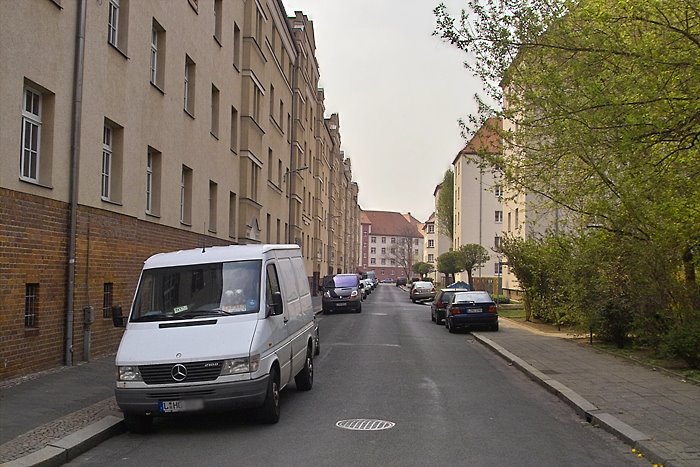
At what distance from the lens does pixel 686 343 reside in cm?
1266

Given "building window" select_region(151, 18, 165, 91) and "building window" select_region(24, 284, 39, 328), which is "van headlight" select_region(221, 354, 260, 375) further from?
"building window" select_region(151, 18, 165, 91)

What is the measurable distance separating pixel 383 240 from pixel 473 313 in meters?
147

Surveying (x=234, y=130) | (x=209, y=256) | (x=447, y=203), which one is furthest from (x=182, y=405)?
(x=447, y=203)

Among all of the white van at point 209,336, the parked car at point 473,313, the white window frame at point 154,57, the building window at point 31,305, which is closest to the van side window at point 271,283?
the white van at point 209,336

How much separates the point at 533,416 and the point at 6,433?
6.23 metres

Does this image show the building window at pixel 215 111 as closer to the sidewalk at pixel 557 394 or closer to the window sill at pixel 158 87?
the window sill at pixel 158 87

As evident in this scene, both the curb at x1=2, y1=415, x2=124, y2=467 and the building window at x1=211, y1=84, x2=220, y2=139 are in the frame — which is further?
the building window at x1=211, y1=84, x2=220, y2=139

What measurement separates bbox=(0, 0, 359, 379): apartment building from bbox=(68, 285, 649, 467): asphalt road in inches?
162

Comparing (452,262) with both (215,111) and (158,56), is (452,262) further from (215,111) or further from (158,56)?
(158,56)

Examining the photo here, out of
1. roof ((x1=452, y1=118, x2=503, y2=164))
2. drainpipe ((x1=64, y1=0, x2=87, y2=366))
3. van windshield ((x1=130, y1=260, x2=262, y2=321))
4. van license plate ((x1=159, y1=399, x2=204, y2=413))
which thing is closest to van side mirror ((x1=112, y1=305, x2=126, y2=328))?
van windshield ((x1=130, y1=260, x2=262, y2=321))

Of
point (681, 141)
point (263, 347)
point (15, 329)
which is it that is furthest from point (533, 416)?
point (15, 329)

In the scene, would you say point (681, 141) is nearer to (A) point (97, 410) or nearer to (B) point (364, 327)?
(A) point (97, 410)

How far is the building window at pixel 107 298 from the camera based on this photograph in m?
14.1

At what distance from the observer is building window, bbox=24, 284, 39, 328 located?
11.3m
